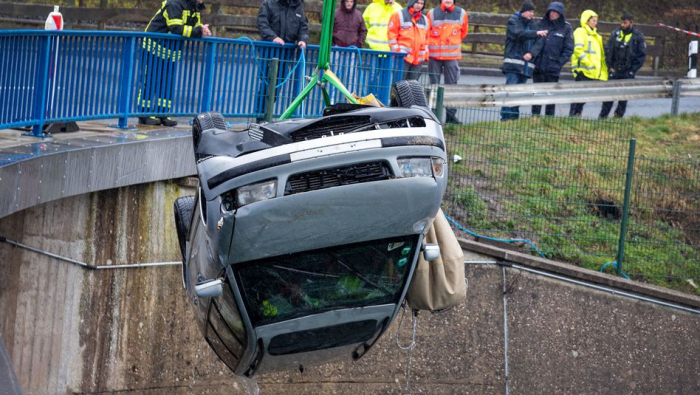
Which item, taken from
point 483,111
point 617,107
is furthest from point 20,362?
point 617,107

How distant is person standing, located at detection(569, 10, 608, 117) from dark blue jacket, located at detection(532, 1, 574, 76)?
92 cm

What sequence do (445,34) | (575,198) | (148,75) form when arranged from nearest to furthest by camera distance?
(148,75), (575,198), (445,34)

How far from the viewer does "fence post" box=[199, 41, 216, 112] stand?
43.7ft

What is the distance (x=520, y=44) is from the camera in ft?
59.1

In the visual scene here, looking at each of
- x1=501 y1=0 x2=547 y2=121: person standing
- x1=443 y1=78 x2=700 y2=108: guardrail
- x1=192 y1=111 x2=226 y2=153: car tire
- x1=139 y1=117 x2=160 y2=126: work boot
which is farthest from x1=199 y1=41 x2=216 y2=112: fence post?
x1=501 y1=0 x2=547 y2=121: person standing

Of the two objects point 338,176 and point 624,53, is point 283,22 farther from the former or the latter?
point 338,176

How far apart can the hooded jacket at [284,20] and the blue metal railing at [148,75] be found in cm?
42

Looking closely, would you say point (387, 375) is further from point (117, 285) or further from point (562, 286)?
point (117, 285)

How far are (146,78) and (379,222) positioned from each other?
20.6 feet

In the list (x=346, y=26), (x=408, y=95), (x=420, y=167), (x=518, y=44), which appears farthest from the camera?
(x=518, y=44)

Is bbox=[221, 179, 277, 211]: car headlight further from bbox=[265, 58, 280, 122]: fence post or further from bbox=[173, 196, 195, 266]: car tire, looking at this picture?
bbox=[265, 58, 280, 122]: fence post

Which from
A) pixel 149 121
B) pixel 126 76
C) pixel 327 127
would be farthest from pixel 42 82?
pixel 327 127

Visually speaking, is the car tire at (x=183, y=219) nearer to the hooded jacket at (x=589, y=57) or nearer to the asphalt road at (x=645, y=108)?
the asphalt road at (x=645, y=108)

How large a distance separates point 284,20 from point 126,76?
2952mm
